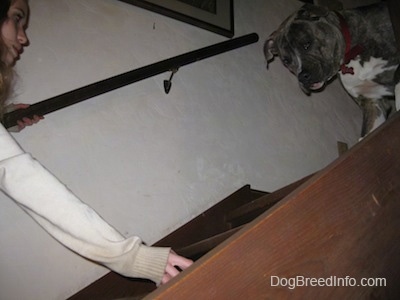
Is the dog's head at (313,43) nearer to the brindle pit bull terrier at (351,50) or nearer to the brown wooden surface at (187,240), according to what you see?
the brindle pit bull terrier at (351,50)

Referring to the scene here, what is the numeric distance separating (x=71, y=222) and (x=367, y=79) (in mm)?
1687

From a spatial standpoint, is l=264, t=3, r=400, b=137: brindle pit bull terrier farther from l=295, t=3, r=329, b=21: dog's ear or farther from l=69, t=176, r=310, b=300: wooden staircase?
l=69, t=176, r=310, b=300: wooden staircase

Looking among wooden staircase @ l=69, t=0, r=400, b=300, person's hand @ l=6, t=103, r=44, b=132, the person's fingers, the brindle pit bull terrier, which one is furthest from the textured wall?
wooden staircase @ l=69, t=0, r=400, b=300

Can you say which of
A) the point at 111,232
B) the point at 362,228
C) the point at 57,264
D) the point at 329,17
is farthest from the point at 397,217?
the point at 329,17

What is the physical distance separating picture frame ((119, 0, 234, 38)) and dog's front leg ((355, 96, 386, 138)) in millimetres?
903

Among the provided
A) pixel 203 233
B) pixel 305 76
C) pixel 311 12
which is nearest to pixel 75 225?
pixel 203 233

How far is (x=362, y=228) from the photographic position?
2.11 ft

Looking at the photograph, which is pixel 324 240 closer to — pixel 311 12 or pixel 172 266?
pixel 172 266

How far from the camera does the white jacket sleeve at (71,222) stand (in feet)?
2.39

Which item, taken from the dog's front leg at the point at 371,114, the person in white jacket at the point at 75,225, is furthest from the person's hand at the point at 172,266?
the dog's front leg at the point at 371,114

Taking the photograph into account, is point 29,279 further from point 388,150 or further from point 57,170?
point 388,150

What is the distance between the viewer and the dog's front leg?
1.79m

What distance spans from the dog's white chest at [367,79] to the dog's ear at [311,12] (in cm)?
32

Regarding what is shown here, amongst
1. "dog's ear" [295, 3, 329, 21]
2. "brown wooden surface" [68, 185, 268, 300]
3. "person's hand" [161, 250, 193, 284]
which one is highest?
"dog's ear" [295, 3, 329, 21]
